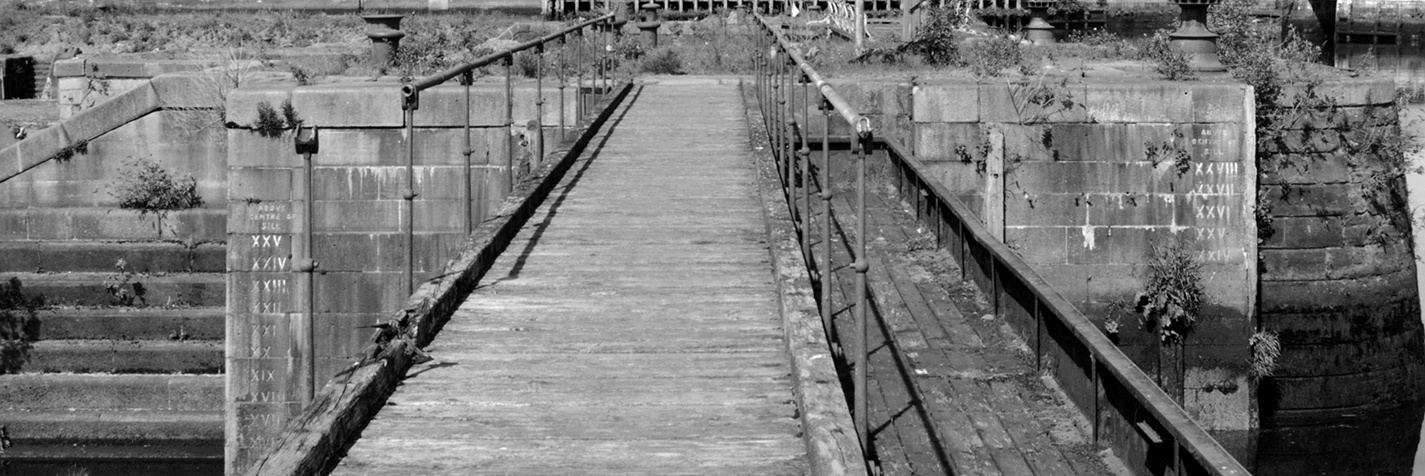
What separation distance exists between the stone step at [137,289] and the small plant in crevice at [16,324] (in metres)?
0.11

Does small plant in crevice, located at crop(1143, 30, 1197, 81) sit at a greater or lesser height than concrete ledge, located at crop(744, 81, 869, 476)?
greater

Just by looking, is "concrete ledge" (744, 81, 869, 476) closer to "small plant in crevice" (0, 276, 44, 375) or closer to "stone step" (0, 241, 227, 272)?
"stone step" (0, 241, 227, 272)

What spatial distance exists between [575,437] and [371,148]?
32.2 feet

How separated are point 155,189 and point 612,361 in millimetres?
12051

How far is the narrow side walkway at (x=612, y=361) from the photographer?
653 centimetres

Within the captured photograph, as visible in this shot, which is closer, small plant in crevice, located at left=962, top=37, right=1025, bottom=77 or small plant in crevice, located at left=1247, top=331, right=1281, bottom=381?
small plant in crevice, located at left=1247, top=331, right=1281, bottom=381

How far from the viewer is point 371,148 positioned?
52.5 ft

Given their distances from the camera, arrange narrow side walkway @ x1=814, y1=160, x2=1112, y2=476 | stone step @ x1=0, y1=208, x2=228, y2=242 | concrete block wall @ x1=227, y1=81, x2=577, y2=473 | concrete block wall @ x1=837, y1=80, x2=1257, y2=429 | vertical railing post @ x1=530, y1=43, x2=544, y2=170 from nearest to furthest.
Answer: narrow side walkway @ x1=814, y1=160, x2=1112, y2=476 → vertical railing post @ x1=530, y1=43, x2=544, y2=170 → concrete block wall @ x1=227, y1=81, x2=577, y2=473 → concrete block wall @ x1=837, y1=80, x2=1257, y2=429 → stone step @ x1=0, y1=208, x2=228, y2=242

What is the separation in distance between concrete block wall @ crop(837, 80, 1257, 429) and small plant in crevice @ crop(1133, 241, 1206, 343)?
9 cm

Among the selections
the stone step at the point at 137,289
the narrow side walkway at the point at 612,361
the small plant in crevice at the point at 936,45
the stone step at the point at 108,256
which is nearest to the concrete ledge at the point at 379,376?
the narrow side walkway at the point at 612,361

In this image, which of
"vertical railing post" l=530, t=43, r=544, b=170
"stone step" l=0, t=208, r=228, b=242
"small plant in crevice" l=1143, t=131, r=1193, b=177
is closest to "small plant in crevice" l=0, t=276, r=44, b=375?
"stone step" l=0, t=208, r=228, b=242

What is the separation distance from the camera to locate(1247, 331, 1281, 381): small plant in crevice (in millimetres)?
16188

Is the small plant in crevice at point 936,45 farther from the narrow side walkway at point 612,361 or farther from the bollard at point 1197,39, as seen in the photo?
the narrow side walkway at point 612,361

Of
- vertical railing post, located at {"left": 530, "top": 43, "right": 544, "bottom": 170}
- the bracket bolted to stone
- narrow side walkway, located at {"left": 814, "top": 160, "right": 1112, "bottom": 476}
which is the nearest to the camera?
the bracket bolted to stone
